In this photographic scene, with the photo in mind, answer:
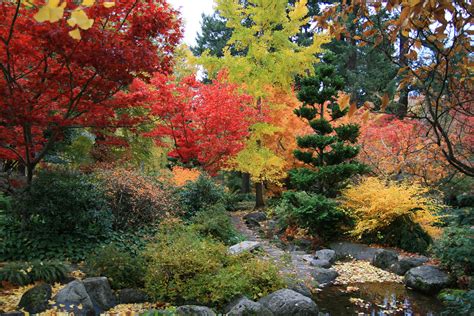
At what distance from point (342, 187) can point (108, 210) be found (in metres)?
6.56

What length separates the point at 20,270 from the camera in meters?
5.22

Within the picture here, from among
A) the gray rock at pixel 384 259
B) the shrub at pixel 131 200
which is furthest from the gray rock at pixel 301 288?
the shrub at pixel 131 200

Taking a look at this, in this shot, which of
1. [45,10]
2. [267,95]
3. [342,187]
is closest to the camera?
[45,10]

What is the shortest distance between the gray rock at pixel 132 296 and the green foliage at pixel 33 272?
0.91 metres

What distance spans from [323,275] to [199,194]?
4.47m

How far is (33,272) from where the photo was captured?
17.5 feet

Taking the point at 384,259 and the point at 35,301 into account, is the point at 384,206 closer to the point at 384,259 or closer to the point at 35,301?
the point at 384,259

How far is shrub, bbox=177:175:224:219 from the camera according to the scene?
415 inches

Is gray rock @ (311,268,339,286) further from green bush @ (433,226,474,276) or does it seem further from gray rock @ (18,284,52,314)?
gray rock @ (18,284,52,314)

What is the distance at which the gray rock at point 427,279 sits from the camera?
6.73 m

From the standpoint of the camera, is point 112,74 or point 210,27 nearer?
point 112,74

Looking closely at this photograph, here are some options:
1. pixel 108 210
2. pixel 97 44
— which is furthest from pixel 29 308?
pixel 97 44

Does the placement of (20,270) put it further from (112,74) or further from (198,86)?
(198,86)

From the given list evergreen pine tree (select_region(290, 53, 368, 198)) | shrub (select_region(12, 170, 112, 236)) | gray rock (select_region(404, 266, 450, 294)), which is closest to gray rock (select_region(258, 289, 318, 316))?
gray rock (select_region(404, 266, 450, 294))
